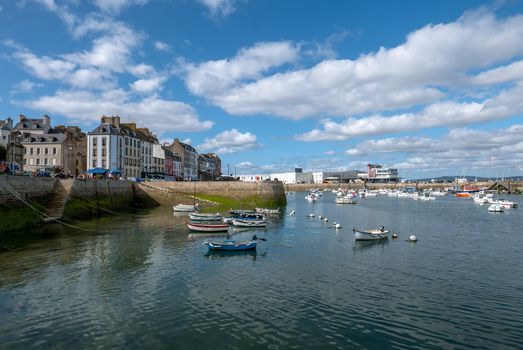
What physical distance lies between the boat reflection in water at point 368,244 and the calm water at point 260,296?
29cm

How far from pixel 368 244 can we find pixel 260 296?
1923 centimetres

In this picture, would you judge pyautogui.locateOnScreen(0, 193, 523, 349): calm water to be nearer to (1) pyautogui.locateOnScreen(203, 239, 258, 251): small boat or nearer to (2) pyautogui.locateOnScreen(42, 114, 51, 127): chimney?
(1) pyautogui.locateOnScreen(203, 239, 258, 251): small boat

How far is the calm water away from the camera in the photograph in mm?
15077

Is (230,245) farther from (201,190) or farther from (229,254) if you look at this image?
(201,190)

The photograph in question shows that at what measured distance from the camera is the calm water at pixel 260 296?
15.1 meters

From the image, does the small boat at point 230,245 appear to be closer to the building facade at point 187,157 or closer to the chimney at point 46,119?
the chimney at point 46,119

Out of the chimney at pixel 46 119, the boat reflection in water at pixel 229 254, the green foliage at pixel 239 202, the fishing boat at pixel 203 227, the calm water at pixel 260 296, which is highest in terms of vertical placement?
the chimney at pixel 46 119

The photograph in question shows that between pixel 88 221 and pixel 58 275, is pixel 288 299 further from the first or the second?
pixel 88 221

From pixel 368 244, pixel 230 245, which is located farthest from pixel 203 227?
pixel 368 244

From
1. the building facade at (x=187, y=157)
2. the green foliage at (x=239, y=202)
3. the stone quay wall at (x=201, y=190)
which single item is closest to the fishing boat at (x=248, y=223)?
the green foliage at (x=239, y=202)

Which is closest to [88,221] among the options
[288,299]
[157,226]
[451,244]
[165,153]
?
[157,226]

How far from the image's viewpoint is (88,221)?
4916 centimetres

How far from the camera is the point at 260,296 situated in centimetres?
2006

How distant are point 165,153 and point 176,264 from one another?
8510 cm
